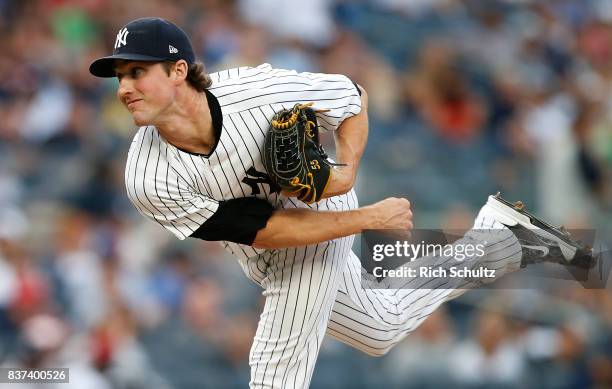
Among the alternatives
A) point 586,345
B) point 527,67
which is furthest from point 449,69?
point 586,345

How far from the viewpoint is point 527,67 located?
8.52 m

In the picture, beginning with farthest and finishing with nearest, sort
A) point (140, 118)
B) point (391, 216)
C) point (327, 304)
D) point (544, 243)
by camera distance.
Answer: point (544, 243) < point (327, 304) < point (391, 216) < point (140, 118)

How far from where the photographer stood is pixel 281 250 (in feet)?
12.8

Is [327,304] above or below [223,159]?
below

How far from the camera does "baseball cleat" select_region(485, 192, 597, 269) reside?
159 inches

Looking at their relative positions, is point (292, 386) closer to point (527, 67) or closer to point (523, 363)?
point (523, 363)

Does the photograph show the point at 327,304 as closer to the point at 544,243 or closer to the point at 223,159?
the point at 223,159

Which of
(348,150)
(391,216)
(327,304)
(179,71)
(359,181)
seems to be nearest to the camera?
(179,71)

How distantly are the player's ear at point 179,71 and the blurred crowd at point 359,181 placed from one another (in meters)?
2.82

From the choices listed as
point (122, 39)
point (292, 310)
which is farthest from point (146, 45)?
point (292, 310)

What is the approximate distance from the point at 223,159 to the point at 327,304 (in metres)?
0.68

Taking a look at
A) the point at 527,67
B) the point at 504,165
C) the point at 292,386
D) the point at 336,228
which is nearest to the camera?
the point at 336,228

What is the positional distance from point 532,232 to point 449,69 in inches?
169

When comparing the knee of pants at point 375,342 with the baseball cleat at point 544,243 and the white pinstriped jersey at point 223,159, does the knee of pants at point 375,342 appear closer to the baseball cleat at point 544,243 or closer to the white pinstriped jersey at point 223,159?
the baseball cleat at point 544,243
